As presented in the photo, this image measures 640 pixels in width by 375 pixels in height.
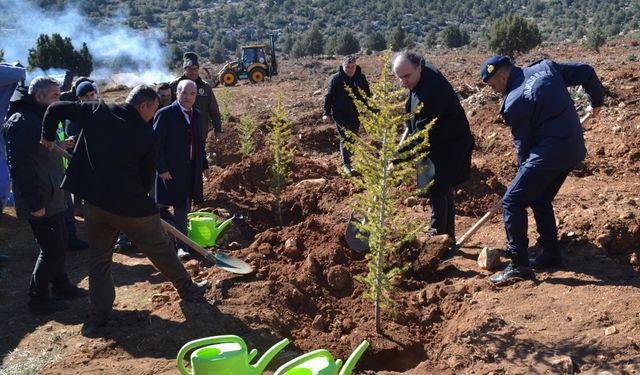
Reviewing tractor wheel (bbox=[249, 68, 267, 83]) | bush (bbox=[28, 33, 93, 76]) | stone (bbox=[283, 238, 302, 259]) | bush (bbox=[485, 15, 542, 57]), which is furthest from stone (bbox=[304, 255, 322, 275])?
bush (bbox=[28, 33, 93, 76])

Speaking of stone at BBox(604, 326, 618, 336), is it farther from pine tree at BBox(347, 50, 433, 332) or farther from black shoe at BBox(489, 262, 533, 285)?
pine tree at BBox(347, 50, 433, 332)

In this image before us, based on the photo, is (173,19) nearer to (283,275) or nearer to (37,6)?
(37,6)

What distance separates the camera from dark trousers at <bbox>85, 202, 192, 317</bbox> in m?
4.26

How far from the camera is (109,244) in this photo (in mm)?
4395

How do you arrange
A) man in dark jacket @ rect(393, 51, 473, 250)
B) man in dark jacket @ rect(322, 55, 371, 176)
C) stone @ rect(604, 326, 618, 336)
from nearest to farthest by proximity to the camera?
stone @ rect(604, 326, 618, 336) < man in dark jacket @ rect(393, 51, 473, 250) < man in dark jacket @ rect(322, 55, 371, 176)

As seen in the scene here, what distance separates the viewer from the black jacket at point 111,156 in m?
4.06

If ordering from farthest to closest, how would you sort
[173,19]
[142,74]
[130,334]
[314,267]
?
[173,19], [142,74], [314,267], [130,334]

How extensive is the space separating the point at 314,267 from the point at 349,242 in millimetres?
443

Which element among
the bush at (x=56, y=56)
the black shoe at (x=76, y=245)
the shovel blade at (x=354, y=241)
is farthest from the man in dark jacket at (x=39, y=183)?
the bush at (x=56, y=56)

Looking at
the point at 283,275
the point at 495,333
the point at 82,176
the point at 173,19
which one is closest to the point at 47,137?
the point at 82,176

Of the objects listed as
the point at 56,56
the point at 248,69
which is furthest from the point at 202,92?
the point at 56,56

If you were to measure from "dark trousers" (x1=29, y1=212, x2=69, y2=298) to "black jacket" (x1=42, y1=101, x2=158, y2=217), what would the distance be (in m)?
0.71

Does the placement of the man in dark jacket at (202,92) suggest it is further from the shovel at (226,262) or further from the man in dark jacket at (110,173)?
the man in dark jacket at (110,173)

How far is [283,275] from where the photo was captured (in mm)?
5152
